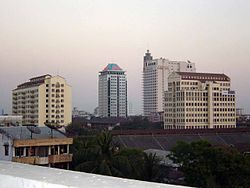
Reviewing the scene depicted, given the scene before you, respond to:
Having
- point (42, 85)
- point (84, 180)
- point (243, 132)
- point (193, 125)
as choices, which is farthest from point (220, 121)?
point (84, 180)

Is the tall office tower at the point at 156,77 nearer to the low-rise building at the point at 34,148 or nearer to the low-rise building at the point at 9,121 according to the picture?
the low-rise building at the point at 9,121

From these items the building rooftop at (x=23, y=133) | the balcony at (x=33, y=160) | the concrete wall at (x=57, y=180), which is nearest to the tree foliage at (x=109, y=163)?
the balcony at (x=33, y=160)

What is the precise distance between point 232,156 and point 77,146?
14.9 ft

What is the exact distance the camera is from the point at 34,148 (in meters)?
9.12

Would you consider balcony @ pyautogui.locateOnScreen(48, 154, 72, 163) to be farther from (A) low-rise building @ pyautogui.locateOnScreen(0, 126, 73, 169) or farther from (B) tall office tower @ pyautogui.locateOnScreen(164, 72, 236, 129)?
(B) tall office tower @ pyautogui.locateOnScreen(164, 72, 236, 129)

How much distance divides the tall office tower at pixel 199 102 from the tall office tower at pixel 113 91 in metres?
16.0

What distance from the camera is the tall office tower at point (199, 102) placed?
29078mm

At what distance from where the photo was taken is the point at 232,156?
8953mm

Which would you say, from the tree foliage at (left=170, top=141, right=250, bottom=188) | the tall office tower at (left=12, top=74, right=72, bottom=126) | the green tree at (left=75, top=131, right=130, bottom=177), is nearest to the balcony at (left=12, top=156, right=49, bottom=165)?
the green tree at (left=75, top=131, right=130, bottom=177)

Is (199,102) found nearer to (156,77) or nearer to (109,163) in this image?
(156,77)

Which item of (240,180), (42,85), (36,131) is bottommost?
(240,180)

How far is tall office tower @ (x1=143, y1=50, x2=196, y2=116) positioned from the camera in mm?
43219

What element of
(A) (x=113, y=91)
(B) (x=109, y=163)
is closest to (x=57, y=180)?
(B) (x=109, y=163)

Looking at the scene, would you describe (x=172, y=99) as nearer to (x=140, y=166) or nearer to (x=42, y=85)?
(x=42, y=85)
